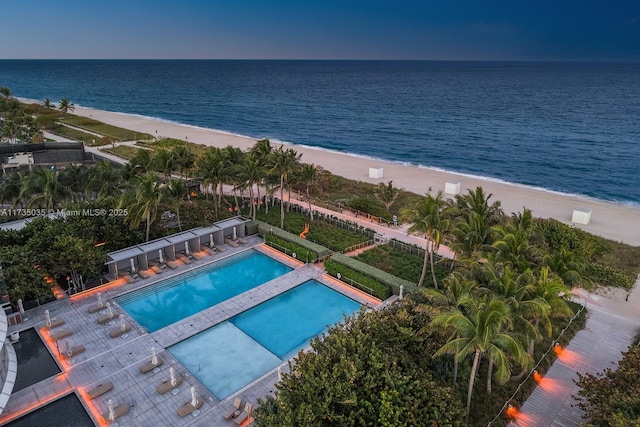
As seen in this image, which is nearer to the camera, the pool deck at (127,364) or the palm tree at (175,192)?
the pool deck at (127,364)

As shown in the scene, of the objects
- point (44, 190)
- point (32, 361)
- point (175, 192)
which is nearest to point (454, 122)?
point (175, 192)

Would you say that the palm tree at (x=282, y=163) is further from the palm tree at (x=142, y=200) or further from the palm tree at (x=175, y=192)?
the palm tree at (x=142, y=200)

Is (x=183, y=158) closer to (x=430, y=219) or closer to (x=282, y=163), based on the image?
(x=282, y=163)

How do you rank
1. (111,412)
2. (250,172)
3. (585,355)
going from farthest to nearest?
(250,172), (585,355), (111,412)

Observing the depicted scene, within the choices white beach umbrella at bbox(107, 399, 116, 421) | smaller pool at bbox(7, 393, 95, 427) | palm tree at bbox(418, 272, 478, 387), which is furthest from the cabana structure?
palm tree at bbox(418, 272, 478, 387)

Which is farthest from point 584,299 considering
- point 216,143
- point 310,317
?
point 216,143

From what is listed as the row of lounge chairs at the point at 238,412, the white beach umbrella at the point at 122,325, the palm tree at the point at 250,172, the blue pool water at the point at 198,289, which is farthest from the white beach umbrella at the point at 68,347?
the palm tree at the point at 250,172

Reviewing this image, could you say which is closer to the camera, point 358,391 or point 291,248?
point 358,391
